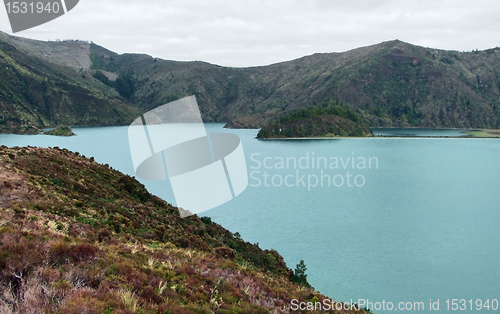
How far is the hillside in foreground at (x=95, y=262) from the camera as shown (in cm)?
1160

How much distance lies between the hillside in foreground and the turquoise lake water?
57.3 ft

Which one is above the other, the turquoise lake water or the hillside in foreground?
the hillside in foreground

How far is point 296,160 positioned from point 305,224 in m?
65.6

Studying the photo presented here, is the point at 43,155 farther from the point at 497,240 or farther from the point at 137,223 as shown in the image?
the point at 497,240

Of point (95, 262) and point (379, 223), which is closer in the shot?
point (95, 262)

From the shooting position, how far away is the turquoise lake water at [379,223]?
3644 cm

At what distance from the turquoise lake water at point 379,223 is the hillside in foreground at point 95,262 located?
17450 millimetres

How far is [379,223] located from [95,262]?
4732 centimetres

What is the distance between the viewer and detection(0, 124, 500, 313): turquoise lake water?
120 feet

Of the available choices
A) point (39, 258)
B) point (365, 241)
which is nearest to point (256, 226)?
point (365, 241)

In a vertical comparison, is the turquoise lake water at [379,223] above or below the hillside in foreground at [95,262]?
below

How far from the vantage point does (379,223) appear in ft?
180

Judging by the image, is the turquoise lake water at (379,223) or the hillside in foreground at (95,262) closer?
the hillside in foreground at (95,262)

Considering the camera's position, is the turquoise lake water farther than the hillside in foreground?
Yes
